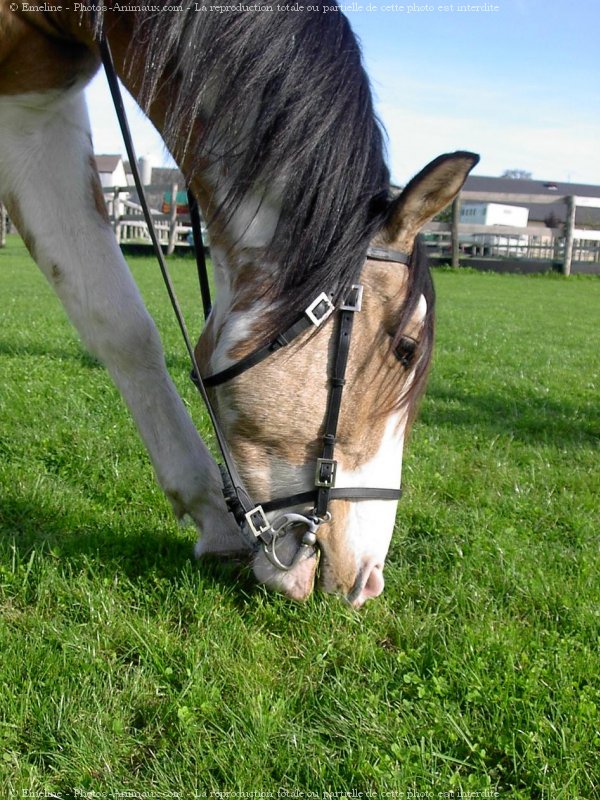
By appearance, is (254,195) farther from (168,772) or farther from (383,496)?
(168,772)

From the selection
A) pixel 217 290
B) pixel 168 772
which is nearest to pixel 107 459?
pixel 217 290

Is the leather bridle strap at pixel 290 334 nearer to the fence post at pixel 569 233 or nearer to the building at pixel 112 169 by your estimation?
the fence post at pixel 569 233

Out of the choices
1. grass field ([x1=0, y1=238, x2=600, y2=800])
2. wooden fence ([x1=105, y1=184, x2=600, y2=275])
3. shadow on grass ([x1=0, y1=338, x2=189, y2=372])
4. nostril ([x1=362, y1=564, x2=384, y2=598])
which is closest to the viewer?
grass field ([x1=0, y1=238, x2=600, y2=800])

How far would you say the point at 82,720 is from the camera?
6.43 feet

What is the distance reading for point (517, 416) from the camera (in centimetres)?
561

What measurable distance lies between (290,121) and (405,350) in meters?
0.80

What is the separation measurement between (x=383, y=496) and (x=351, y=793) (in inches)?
35.2

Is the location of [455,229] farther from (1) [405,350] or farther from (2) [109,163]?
(2) [109,163]

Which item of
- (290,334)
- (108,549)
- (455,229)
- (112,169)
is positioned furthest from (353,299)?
(112,169)

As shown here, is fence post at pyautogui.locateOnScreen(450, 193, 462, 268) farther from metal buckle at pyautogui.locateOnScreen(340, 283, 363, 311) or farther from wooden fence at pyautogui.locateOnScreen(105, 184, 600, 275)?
metal buckle at pyautogui.locateOnScreen(340, 283, 363, 311)

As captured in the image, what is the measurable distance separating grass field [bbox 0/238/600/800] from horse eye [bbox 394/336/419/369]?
0.85 metres

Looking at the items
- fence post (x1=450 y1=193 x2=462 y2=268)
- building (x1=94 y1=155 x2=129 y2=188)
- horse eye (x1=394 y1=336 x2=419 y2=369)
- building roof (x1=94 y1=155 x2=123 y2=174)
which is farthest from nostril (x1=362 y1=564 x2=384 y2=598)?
building roof (x1=94 y1=155 x2=123 y2=174)

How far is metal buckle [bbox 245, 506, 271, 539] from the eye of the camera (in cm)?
243

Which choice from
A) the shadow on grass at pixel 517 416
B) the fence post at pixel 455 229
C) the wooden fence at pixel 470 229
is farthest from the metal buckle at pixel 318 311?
the fence post at pixel 455 229
